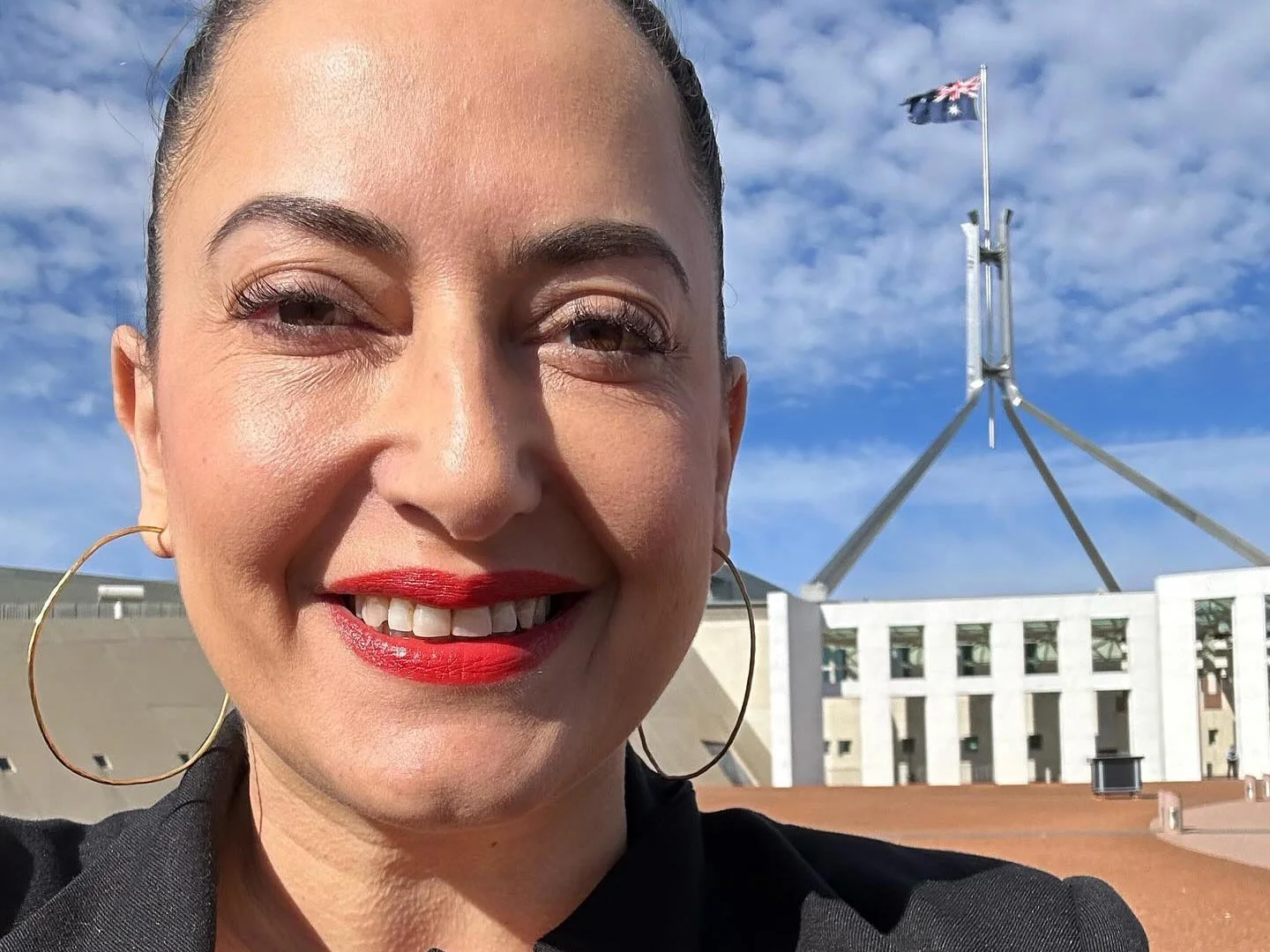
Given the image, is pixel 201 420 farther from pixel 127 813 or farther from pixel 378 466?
pixel 127 813

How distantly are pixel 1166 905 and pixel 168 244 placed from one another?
29.6ft

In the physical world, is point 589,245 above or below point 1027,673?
above

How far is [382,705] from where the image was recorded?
130cm

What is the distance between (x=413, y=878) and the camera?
1457mm

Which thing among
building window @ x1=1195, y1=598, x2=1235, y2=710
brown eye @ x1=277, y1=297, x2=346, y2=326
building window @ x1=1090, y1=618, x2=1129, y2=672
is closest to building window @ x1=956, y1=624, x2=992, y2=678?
building window @ x1=1090, y1=618, x2=1129, y2=672

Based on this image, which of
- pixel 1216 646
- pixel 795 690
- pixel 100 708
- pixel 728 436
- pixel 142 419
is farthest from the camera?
pixel 1216 646

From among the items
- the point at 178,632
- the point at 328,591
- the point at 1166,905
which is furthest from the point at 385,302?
the point at 178,632

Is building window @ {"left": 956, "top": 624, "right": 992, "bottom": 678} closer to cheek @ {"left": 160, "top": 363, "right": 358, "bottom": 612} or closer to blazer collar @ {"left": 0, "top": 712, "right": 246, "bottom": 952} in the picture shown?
blazer collar @ {"left": 0, "top": 712, "right": 246, "bottom": 952}

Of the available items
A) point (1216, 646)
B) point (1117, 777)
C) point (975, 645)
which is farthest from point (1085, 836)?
point (1216, 646)

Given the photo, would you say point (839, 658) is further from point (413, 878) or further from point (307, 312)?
point (307, 312)

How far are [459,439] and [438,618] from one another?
0.22 meters

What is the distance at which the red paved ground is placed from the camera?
795 centimetres

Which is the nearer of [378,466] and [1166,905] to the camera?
[378,466]

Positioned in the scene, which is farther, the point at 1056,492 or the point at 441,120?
the point at 1056,492
